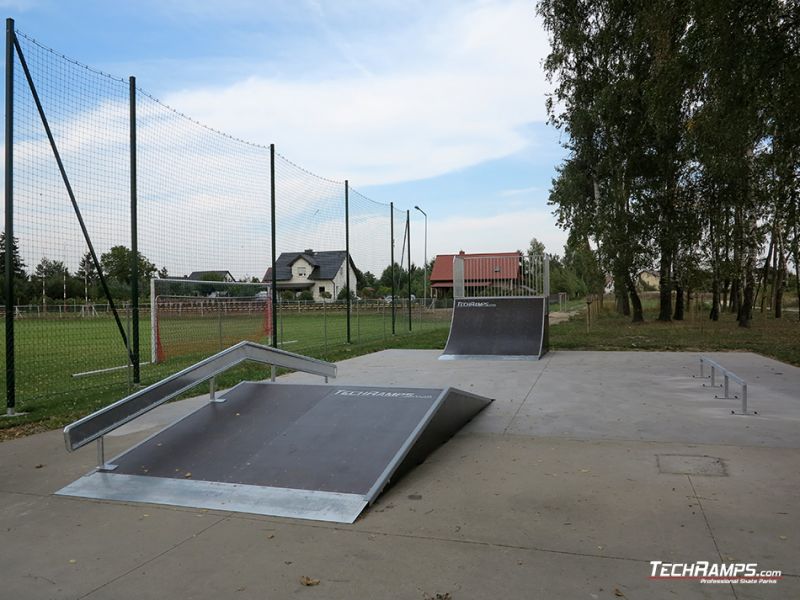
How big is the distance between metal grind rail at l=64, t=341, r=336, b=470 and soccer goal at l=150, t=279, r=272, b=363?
574 cm

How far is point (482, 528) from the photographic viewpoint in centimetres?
357

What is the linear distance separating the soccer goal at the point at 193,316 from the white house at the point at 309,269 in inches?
46.3

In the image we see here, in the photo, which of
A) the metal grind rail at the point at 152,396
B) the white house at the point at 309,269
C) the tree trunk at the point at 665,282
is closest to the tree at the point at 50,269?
the metal grind rail at the point at 152,396

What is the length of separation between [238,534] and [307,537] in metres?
0.44

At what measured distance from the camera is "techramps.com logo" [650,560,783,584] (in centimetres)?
286

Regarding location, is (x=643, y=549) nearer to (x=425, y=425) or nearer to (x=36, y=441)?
(x=425, y=425)

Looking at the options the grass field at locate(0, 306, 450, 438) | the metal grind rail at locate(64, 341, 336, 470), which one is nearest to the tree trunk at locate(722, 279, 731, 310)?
the grass field at locate(0, 306, 450, 438)

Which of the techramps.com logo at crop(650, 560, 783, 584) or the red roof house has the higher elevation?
the red roof house

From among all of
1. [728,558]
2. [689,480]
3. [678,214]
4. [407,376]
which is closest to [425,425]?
[689,480]

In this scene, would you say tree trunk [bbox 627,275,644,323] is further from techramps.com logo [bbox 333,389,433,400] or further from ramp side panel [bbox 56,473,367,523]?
ramp side panel [bbox 56,473,367,523]

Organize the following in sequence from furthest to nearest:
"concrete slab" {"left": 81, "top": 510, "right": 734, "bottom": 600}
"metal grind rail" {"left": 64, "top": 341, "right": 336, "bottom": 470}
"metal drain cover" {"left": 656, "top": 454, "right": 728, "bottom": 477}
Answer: "metal drain cover" {"left": 656, "top": 454, "right": 728, "bottom": 477} < "metal grind rail" {"left": 64, "top": 341, "right": 336, "bottom": 470} < "concrete slab" {"left": 81, "top": 510, "right": 734, "bottom": 600}

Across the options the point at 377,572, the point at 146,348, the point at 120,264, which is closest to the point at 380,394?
the point at 377,572

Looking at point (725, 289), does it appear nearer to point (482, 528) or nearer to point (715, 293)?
point (715, 293)

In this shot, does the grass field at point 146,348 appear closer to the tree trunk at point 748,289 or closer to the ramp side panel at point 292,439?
the ramp side panel at point 292,439
